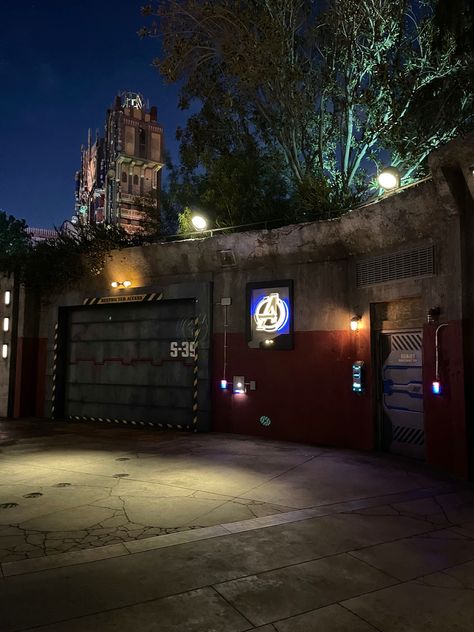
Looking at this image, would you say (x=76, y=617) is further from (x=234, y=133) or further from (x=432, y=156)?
(x=234, y=133)

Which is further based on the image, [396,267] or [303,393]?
Answer: [303,393]

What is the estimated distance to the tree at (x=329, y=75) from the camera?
51.3 ft

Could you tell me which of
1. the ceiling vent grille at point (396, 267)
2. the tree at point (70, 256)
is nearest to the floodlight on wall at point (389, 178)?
the ceiling vent grille at point (396, 267)

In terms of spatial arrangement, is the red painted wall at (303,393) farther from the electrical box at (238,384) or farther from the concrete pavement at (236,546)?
the concrete pavement at (236,546)

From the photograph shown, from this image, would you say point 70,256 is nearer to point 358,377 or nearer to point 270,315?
point 270,315

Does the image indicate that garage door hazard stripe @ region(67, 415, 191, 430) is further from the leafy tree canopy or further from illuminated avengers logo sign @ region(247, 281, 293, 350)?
the leafy tree canopy

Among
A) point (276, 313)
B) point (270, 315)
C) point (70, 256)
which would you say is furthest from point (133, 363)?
point (276, 313)

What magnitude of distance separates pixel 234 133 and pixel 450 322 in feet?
46.2

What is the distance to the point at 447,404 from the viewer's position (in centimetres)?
920

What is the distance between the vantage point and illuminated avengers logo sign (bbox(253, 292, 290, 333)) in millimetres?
12805

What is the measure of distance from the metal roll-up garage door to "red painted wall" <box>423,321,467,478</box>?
676cm

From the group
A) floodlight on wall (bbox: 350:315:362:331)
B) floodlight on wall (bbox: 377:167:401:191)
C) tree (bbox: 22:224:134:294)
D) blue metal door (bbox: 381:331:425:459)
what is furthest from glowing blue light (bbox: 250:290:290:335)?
tree (bbox: 22:224:134:294)

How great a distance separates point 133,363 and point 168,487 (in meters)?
8.16

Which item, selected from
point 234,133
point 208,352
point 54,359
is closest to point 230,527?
point 208,352
